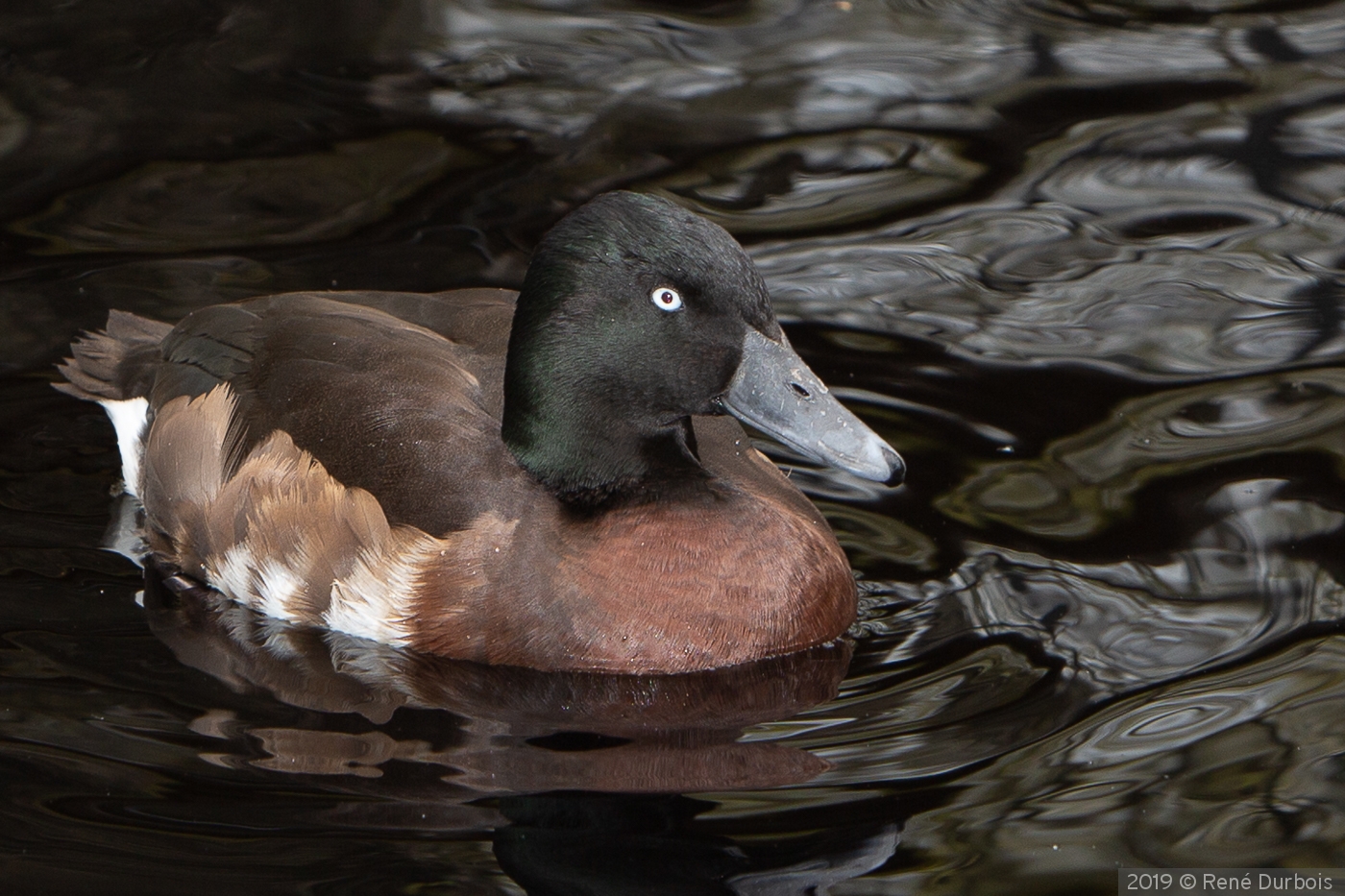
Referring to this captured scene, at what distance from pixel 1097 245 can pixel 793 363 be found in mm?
2633

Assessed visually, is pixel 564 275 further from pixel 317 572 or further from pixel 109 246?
pixel 109 246

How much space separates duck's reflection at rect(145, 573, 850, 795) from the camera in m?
Answer: 4.30

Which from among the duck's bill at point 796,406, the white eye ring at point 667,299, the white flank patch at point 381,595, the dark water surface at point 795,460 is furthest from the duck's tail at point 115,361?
the duck's bill at point 796,406

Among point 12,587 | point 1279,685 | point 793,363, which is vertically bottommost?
point 12,587

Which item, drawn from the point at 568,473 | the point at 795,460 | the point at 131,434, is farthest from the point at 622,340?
the point at 131,434

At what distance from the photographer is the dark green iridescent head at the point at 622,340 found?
468 cm

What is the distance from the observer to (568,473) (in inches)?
197

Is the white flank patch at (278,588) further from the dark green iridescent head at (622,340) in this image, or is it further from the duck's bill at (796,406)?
the duck's bill at (796,406)

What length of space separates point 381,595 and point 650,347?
3.48 feet

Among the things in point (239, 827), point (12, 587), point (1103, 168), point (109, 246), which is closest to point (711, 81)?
point (1103, 168)

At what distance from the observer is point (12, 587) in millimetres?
5176

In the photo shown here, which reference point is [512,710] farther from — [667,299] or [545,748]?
[667,299]

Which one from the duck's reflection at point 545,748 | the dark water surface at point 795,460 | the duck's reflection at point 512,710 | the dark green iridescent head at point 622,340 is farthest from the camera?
the dark green iridescent head at point 622,340

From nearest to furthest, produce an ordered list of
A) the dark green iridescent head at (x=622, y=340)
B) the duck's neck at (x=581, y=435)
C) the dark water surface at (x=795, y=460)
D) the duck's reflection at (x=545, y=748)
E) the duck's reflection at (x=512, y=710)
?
1. the duck's reflection at (x=545, y=748)
2. the dark water surface at (x=795, y=460)
3. the duck's reflection at (x=512, y=710)
4. the dark green iridescent head at (x=622, y=340)
5. the duck's neck at (x=581, y=435)
